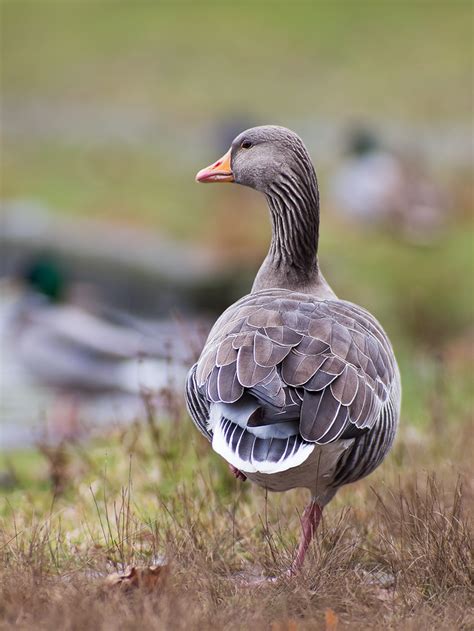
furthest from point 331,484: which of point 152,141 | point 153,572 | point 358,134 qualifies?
point 152,141

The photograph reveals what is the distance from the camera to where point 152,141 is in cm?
2438

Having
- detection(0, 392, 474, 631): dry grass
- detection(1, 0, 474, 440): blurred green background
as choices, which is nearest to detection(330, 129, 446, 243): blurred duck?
detection(1, 0, 474, 440): blurred green background

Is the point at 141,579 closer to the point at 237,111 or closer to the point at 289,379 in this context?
the point at 289,379

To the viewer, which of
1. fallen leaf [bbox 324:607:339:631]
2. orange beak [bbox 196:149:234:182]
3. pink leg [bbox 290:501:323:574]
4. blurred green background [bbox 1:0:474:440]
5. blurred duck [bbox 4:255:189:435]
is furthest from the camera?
blurred green background [bbox 1:0:474:440]

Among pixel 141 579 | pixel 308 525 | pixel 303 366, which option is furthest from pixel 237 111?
pixel 141 579

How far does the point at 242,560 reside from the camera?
13.8ft

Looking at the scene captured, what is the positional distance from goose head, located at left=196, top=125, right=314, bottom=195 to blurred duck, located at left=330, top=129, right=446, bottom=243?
12.2m

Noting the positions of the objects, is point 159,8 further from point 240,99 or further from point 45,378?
point 45,378

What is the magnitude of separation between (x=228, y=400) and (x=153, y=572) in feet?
2.11

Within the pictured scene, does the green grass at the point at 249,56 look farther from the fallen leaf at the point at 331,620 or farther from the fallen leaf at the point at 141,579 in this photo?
the fallen leaf at the point at 331,620

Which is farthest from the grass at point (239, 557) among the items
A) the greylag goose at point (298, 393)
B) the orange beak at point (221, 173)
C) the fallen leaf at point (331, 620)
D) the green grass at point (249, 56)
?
the green grass at point (249, 56)

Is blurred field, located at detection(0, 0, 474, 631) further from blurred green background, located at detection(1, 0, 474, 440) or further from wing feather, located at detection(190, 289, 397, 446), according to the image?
wing feather, located at detection(190, 289, 397, 446)

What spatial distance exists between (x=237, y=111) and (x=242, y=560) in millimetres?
20803

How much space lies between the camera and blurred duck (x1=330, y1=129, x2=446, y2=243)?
17594 mm
